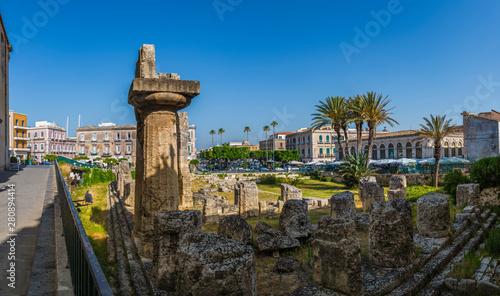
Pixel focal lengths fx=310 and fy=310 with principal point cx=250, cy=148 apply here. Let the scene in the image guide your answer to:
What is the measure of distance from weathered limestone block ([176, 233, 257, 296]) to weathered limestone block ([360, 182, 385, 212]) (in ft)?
36.5

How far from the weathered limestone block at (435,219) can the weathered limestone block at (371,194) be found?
6.53m

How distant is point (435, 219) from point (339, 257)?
3.47 meters

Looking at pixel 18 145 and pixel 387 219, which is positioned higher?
pixel 18 145

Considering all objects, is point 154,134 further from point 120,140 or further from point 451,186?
point 120,140

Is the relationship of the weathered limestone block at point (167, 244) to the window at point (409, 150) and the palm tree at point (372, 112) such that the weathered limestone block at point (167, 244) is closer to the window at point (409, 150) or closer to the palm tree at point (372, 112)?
the palm tree at point (372, 112)

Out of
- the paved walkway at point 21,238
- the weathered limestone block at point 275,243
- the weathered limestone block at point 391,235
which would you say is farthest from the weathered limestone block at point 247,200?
the weathered limestone block at point 391,235

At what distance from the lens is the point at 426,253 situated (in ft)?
17.1

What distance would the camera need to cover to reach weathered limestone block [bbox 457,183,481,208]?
9.97 metres

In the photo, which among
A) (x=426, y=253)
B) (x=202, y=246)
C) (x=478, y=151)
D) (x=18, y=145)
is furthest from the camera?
(x=18, y=145)

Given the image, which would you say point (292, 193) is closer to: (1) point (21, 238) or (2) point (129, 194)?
(2) point (129, 194)

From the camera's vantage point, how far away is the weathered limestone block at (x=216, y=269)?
8.59ft

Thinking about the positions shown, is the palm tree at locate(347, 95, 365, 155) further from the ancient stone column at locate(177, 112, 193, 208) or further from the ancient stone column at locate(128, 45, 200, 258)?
the ancient stone column at locate(128, 45, 200, 258)

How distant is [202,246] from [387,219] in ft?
10.5

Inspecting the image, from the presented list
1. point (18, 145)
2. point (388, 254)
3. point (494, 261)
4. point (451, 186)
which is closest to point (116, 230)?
point (388, 254)
